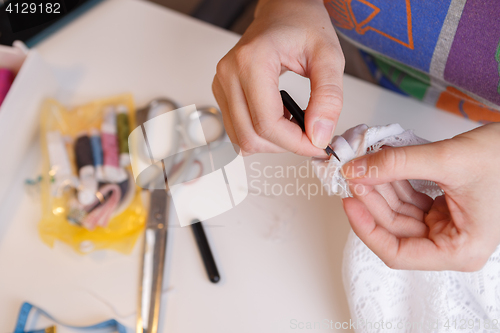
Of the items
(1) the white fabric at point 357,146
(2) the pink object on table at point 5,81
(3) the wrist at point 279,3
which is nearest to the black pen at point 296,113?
(1) the white fabric at point 357,146

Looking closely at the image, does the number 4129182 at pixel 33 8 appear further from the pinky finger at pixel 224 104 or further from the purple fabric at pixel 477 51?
the purple fabric at pixel 477 51

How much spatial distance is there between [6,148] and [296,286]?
0.43 metres

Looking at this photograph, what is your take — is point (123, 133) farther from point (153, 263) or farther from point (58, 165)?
point (153, 263)

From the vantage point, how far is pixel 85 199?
0.51 m

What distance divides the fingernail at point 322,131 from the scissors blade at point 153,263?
24cm

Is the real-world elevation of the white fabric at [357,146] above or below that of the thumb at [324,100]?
below

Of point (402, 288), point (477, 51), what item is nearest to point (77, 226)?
point (402, 288)

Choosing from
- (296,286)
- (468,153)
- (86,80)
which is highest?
(468,153)

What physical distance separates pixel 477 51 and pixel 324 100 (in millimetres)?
208

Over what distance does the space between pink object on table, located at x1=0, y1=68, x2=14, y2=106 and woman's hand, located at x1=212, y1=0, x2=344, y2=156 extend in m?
0.32

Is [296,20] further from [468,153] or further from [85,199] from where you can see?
[85,199]

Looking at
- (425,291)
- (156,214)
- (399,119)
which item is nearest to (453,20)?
(399,119)

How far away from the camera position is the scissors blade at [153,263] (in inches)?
17.7

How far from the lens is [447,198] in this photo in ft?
1.23
